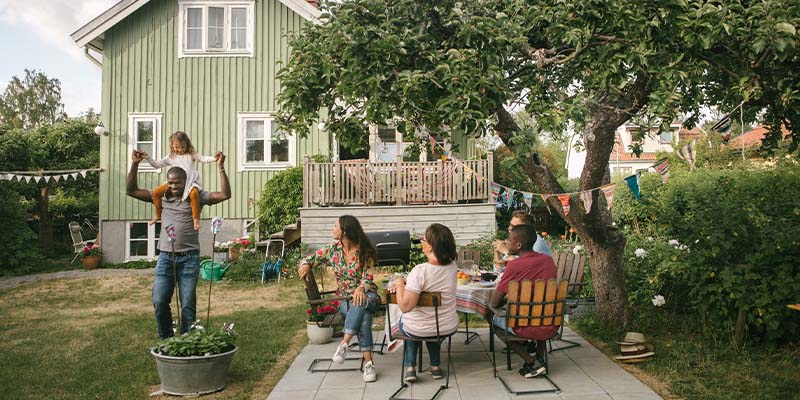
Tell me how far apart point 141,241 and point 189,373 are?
11.5 m

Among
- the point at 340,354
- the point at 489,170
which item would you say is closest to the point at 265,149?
the point at 489,170

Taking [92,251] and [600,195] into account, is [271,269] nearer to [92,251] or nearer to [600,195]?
[92,251]

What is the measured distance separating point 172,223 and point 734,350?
18.0 ft

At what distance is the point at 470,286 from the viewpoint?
5.70 m

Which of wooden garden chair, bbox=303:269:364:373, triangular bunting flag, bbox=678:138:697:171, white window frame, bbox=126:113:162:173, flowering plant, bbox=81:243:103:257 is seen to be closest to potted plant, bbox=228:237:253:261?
white window frame, bbox=126:113:162:173

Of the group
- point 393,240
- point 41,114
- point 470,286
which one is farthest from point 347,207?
point 41,114

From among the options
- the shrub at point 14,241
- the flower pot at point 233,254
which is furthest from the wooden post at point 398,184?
the shrub at point 14,241

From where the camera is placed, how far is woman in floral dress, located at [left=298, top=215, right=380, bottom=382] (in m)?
5.42

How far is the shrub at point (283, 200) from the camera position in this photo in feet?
46.4

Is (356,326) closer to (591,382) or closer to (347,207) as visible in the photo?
(591,382)

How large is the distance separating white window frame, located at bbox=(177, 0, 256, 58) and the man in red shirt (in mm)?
11323

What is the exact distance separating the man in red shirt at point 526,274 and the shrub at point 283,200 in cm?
946

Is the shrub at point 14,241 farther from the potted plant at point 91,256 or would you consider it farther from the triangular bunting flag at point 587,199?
the triangular bunting flag at point 587,199

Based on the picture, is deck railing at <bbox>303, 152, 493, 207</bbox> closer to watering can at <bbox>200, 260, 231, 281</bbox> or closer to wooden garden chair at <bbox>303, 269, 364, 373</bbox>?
watering can at <bbox>200, 260, 231, 281</bbox>
